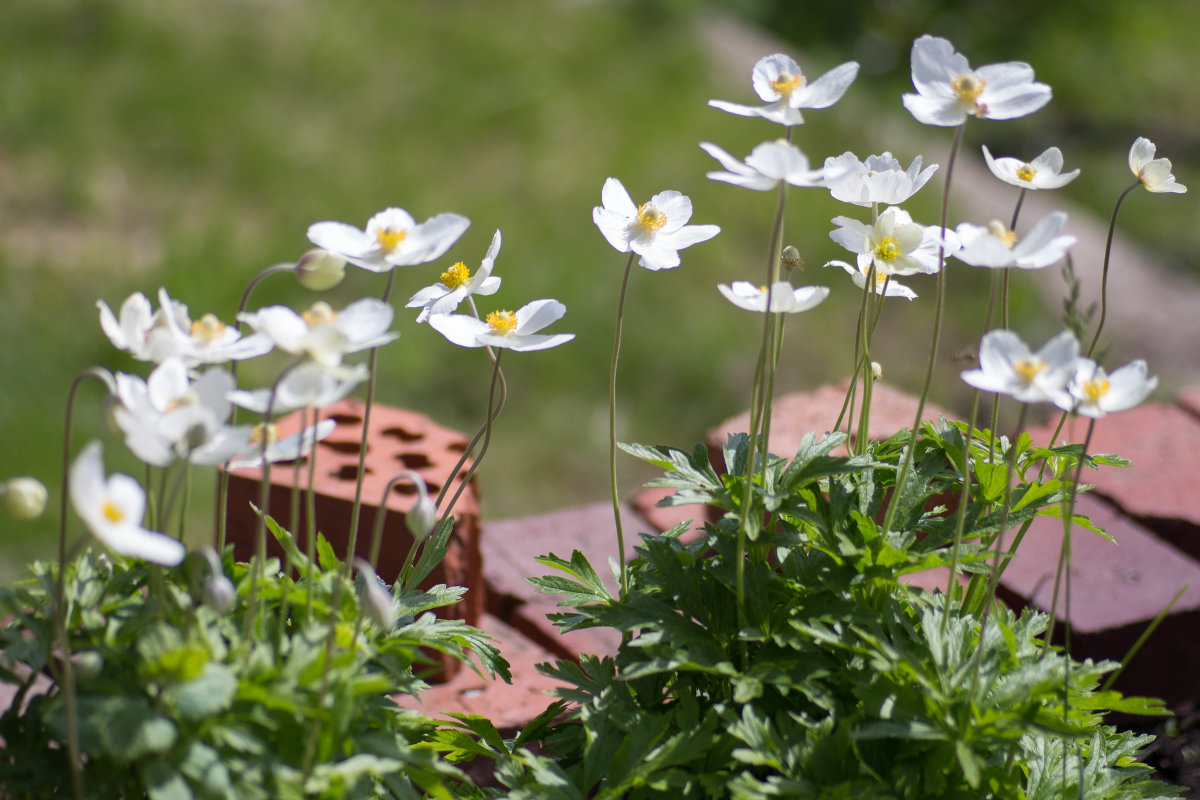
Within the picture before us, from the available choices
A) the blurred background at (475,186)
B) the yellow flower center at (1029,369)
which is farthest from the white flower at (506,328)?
the blurred background at (475,186)

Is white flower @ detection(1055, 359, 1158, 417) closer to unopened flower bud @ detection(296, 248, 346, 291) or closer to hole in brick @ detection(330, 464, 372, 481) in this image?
unopened flower bud @ detection(296, 248, 346, 291)

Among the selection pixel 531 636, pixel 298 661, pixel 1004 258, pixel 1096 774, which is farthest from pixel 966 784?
pixel 531 636

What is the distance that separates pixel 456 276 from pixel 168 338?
0.37 metres

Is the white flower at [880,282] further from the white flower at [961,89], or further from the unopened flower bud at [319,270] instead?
the unopened flower bud at [319,270]

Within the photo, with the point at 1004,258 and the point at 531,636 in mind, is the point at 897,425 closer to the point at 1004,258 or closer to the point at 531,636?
the point at 531,636

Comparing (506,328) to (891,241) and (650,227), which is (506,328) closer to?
(650,227)

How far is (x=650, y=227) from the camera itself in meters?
1.26

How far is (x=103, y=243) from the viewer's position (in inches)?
128

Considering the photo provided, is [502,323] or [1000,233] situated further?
[502,323]

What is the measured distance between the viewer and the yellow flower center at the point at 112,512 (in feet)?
2.79

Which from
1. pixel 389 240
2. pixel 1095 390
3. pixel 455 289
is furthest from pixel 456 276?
pixel 1095 390

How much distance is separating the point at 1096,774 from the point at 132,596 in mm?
1005

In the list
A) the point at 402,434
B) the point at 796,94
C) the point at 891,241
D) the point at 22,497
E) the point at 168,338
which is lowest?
the point at 402,434

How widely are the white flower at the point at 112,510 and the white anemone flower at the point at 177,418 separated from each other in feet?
0.15
